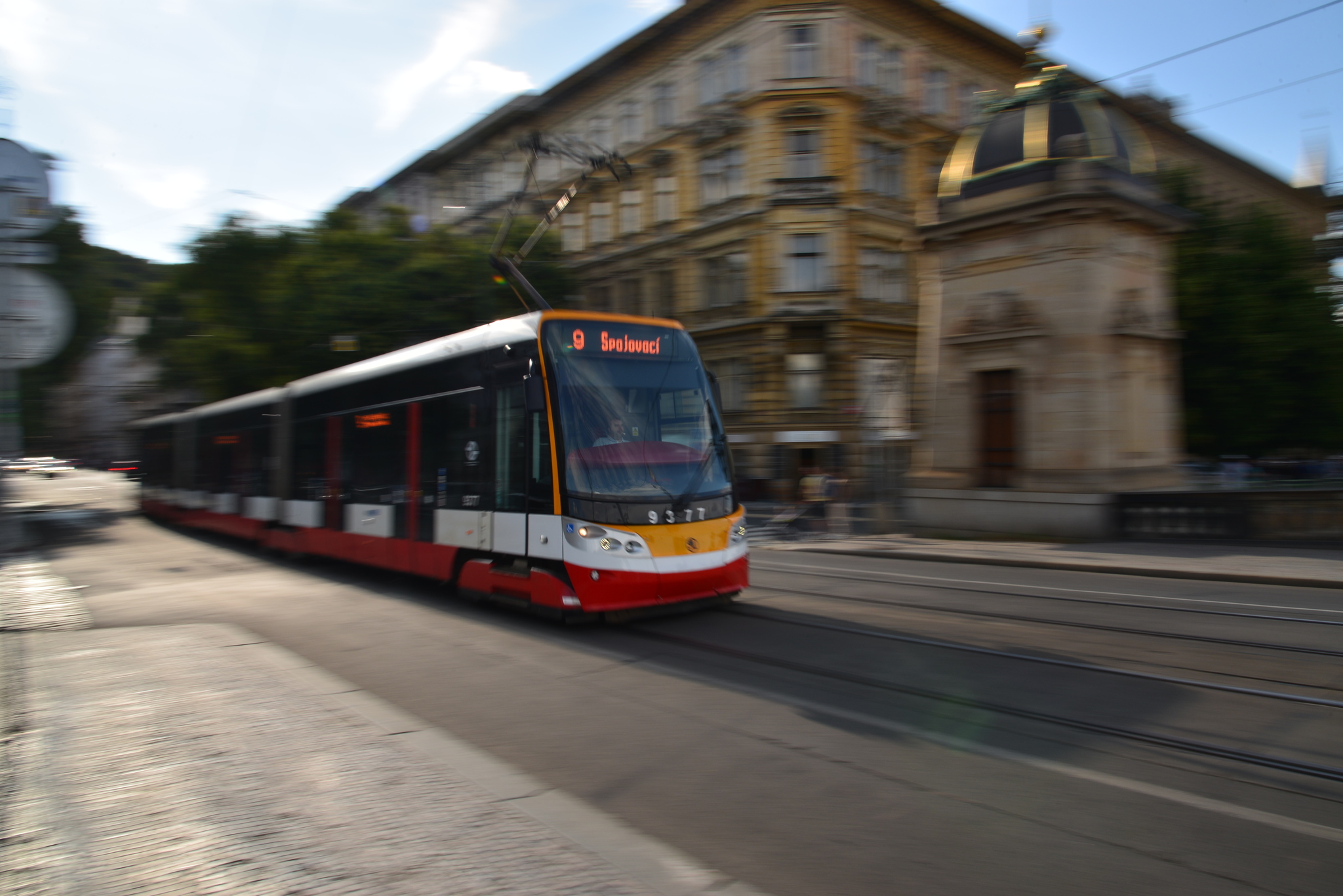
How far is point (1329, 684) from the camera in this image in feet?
18.7

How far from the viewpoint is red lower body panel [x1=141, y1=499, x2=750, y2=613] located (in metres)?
7.62

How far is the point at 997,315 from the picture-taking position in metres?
18.2

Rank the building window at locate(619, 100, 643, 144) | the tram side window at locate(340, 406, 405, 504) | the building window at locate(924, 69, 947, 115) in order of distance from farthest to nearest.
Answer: the building window at locate(619, 100, 643, 144) < the building window at locate(924, 69, 947, 115) < the tram side window at locate(340, 406, 405, 504)

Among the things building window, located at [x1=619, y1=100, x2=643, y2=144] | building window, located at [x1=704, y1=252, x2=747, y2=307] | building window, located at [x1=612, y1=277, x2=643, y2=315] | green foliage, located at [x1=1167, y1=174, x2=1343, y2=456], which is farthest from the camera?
building window, located at [x1=619, y1=100, x2=643, y2=144]

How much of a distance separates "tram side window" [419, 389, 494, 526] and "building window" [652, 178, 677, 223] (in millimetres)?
24047

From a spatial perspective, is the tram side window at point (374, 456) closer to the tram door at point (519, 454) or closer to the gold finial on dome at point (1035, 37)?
the tram door at point (519, 454)

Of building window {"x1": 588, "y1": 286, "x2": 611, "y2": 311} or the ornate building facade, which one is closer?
the ornate building facade

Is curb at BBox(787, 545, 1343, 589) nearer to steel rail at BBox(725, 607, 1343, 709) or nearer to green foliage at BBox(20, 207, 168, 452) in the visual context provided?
steel rail at BBox(725, 607, 1343, 709)

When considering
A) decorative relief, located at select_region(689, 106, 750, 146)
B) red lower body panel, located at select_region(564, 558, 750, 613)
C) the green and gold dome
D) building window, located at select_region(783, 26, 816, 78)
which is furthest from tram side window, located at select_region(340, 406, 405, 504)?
building window, located at select_region(783, 26, 816, 78)

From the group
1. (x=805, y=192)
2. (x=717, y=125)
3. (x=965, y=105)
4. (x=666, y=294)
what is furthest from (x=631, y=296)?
(x=965, y=105)

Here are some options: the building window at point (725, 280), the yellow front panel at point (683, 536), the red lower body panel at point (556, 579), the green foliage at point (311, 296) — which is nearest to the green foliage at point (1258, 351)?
the building window at point (725, 280)

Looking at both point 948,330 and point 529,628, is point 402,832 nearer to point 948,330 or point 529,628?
point 529,628

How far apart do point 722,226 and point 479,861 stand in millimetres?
28668

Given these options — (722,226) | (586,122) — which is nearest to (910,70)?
(722,226)
